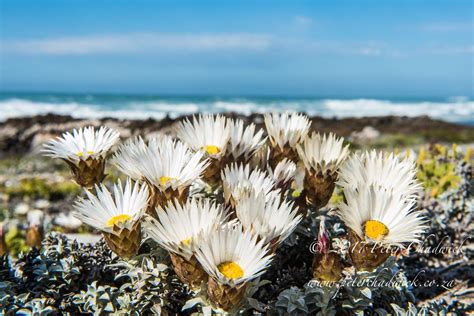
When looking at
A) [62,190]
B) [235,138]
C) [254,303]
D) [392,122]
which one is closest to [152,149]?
[235,138]

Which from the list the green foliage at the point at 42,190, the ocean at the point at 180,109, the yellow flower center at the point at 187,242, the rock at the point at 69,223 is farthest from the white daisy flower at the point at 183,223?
the ocean at the point at 180,109

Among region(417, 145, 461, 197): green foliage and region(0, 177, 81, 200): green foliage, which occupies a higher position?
region(417, 145, 461, 197): green foliage

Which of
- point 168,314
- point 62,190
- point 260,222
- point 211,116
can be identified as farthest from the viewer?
point 62,190

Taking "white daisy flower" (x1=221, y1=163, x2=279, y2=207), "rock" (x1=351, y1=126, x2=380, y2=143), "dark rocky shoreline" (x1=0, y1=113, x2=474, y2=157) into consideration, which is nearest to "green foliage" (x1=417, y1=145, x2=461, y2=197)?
"white daisy flower" (x1=221, y1=163, x2=279, y2=207)

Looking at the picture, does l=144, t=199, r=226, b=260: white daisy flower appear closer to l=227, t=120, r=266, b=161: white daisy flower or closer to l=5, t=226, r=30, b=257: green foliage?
l=227, t=120, r=266, b=161: white daisy flower

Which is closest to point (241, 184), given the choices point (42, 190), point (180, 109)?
point (42, 190)

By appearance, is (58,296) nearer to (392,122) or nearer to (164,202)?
(164,202)
